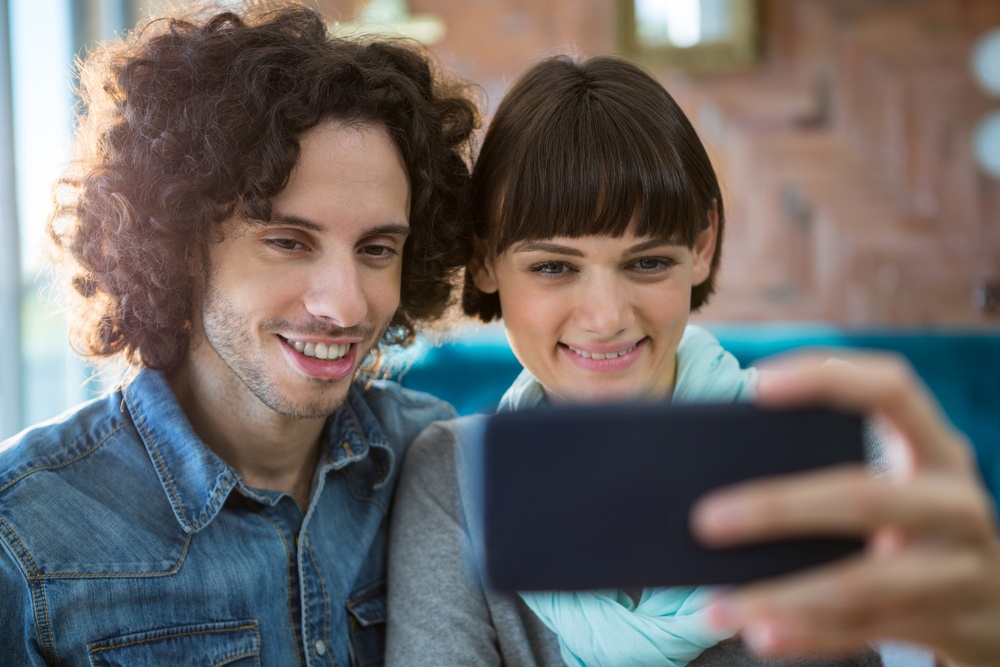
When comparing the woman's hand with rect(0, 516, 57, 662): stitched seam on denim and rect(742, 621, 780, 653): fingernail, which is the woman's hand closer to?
rect(742, 621, 780, 653): fingernail

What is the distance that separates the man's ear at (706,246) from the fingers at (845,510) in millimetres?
772

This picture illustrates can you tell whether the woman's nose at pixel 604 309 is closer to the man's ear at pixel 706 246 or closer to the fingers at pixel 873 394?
the man's ear at pixel 706 246

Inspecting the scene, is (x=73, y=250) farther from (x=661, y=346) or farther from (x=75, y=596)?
(x=661, y=346)

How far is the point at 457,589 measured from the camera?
1.15 metres

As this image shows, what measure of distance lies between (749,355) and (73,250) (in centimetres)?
150

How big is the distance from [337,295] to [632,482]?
63cm

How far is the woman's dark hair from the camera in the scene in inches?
46.5

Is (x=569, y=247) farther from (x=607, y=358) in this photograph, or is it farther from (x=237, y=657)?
(x=237, y=657)

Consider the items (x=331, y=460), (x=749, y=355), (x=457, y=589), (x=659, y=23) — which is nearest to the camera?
(x=457, y=589)

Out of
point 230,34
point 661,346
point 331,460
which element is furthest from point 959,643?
point 230,34

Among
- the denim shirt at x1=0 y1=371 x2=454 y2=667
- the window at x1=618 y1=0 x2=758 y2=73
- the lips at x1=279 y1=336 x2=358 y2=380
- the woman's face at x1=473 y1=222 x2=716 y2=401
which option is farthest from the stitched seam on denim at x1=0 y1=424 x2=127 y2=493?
the window at x1=618 y1=0 x2=758 y2=73

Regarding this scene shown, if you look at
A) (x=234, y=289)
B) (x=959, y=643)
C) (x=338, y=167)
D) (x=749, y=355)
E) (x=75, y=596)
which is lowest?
(x=749, y=355)

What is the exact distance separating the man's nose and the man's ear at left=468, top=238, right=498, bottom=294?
0.25m

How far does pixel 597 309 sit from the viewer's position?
116cm
